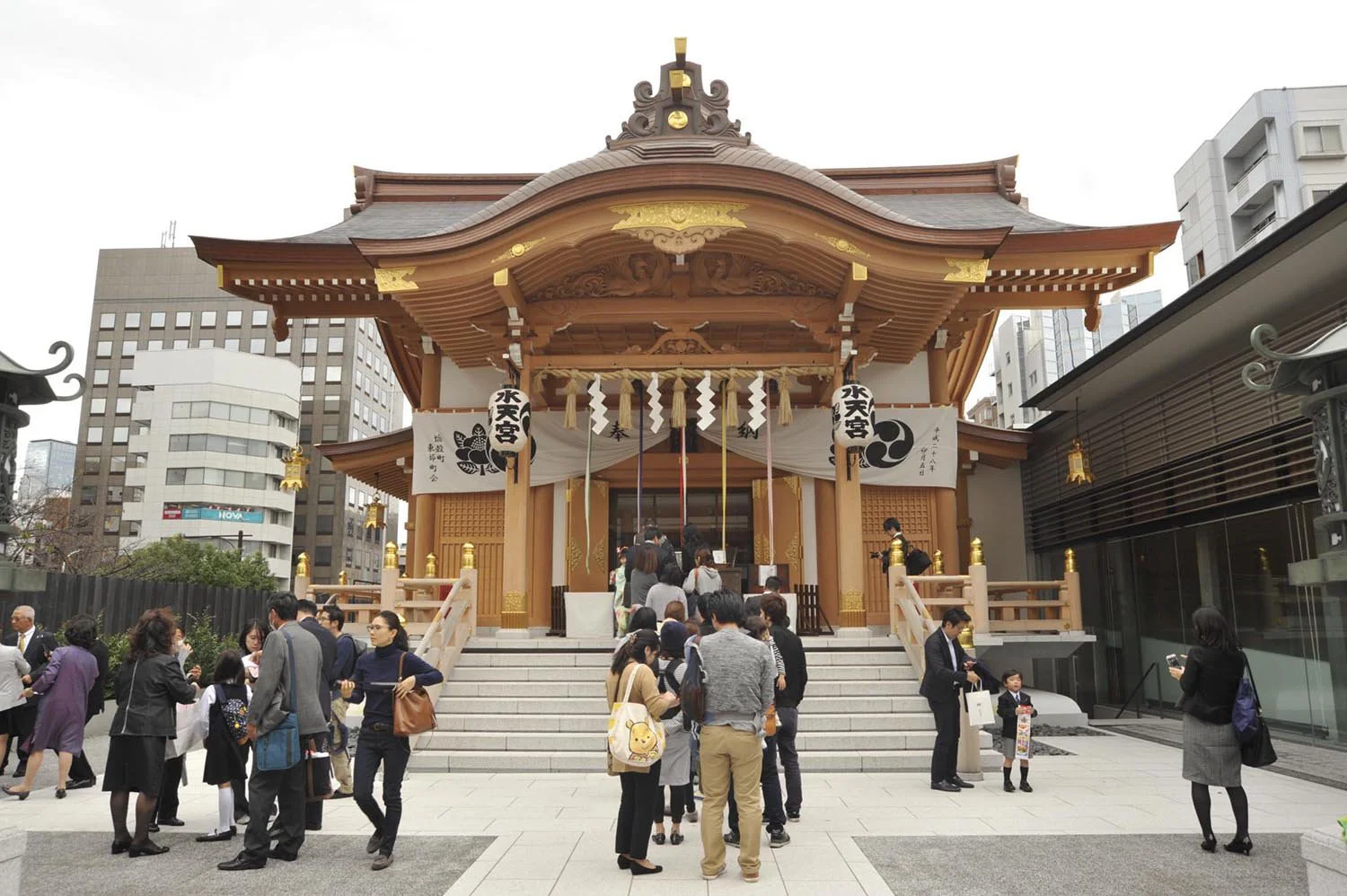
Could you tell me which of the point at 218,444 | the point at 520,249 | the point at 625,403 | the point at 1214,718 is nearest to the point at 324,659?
the point at 1214,718

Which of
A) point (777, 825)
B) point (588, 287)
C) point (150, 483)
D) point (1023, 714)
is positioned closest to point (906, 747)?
point (1023, 714)

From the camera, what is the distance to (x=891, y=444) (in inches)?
532

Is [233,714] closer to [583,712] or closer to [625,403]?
[583,712]

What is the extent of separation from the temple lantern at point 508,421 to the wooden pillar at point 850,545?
4.08 meters

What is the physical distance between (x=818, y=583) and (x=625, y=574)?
427 cm

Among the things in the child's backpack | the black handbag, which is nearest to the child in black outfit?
the black handbag

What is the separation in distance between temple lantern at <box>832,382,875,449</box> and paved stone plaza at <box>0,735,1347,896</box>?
4462mm

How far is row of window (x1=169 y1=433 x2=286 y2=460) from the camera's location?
54938mm

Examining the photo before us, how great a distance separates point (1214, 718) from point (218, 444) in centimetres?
5833

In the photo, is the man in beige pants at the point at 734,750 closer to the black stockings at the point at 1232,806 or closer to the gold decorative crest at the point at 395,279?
the black stockings at the point at 1232,806

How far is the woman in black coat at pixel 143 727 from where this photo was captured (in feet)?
18.4

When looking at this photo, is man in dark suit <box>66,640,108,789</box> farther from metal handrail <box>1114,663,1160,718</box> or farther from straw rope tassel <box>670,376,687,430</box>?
metal handrail <box>1114,663,1160,718</box>

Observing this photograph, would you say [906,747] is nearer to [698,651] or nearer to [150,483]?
[698,651]

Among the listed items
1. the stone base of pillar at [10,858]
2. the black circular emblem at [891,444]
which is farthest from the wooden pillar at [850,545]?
the stone base of pillar at [10,858]
